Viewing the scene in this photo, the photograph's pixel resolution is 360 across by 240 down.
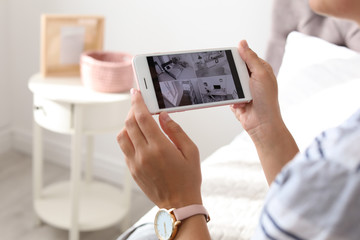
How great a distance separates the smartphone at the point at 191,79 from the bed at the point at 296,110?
289mm

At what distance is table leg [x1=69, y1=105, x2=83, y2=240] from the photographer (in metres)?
1.63

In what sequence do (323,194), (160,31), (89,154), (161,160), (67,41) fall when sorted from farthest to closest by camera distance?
(89,154), (160,31), (67,41), (161,160), (323,194)

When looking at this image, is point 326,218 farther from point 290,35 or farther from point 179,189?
point 290,35

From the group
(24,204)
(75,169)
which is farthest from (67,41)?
(24,204)

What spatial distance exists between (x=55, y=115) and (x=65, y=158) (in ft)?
2.71

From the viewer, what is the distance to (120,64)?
5.56 ft

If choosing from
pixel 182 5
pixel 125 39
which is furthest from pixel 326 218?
pixel 125 39

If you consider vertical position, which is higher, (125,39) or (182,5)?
(182,5)

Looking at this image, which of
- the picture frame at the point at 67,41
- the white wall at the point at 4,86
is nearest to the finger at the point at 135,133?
the picture frame at the point at 67,41

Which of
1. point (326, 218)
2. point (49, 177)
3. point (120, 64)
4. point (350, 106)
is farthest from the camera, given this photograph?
point (49, 177)

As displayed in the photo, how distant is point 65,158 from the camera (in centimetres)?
243

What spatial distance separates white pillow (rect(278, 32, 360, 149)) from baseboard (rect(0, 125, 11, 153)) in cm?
163

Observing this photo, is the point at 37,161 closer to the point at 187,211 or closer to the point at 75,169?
the point at 75,169

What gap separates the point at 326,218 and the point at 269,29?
Result: 1.36 meters
